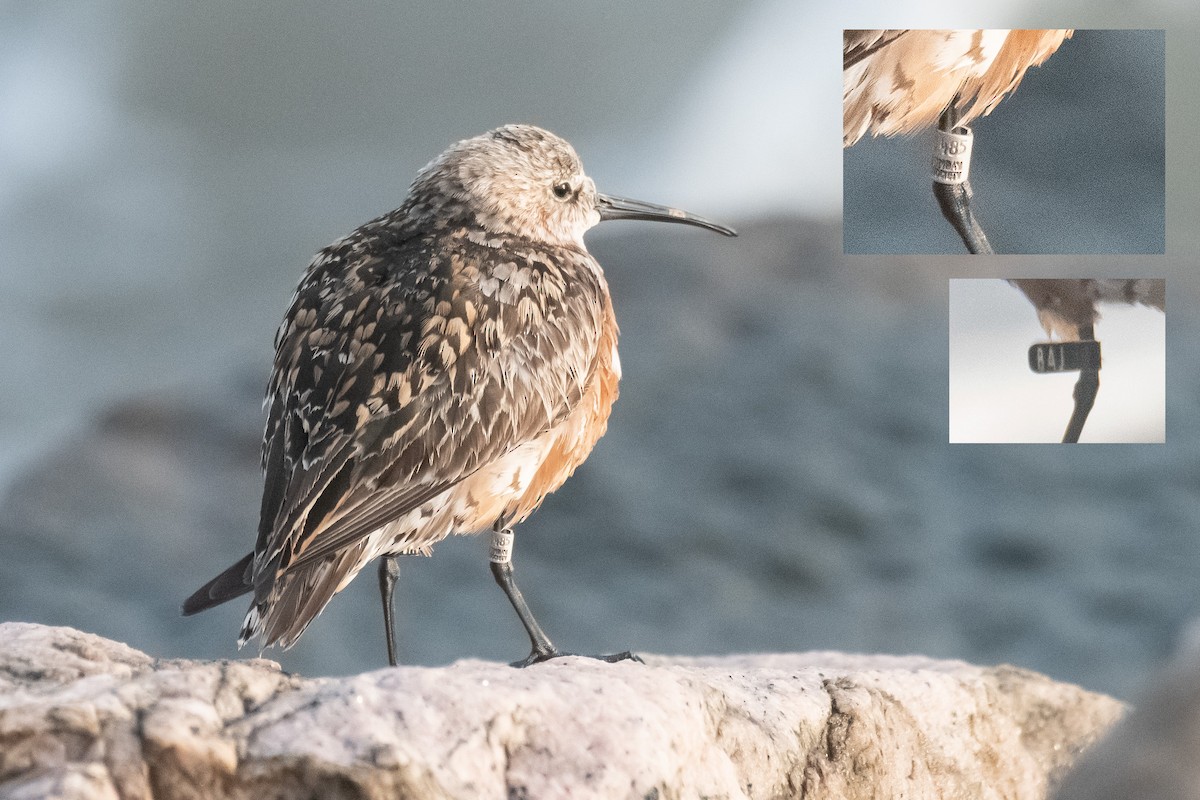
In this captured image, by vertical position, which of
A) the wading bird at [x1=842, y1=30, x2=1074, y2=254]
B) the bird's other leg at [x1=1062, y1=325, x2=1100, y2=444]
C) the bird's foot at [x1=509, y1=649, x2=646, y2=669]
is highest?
the wading bird at [x1=842, y1=30, x2=1074, y2=254]

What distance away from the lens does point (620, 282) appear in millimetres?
4410

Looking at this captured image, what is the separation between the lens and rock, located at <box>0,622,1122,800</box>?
1642 millimetres

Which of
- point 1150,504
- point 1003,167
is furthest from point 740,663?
point 1150,504

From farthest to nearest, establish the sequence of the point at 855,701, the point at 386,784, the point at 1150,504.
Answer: the point at 1150,504
the point at 855,701
the point at 386,784

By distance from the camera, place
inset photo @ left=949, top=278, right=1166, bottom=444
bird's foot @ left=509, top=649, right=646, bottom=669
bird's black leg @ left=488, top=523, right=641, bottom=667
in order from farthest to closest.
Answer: inset photo @ left=949, top=278, right=1166, bottom=444 < bird's black leg @ left=488, top=523, right=641, bottom=667 < bird's foot @ left=509, top=649, right=646, bottom=669

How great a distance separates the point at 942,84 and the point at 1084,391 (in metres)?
1.04

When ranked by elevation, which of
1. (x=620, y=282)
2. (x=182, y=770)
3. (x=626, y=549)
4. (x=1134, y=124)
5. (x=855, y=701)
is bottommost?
(x=182, y=770)

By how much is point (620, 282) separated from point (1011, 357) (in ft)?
4.64

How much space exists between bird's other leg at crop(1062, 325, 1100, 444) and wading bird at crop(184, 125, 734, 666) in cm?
166

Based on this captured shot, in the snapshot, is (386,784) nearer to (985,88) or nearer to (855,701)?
(855,701)

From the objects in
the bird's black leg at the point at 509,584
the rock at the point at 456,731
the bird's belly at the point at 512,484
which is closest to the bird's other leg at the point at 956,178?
the bird's belly at the point at 512,484

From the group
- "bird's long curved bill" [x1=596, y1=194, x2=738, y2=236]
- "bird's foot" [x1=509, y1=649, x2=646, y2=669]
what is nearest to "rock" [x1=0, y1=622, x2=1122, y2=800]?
"bird's foot" [x1=509, y1=649, x2=646, y2=669]

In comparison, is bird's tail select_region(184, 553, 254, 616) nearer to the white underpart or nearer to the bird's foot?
the bird's foot

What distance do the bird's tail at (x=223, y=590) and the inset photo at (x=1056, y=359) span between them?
215cm
